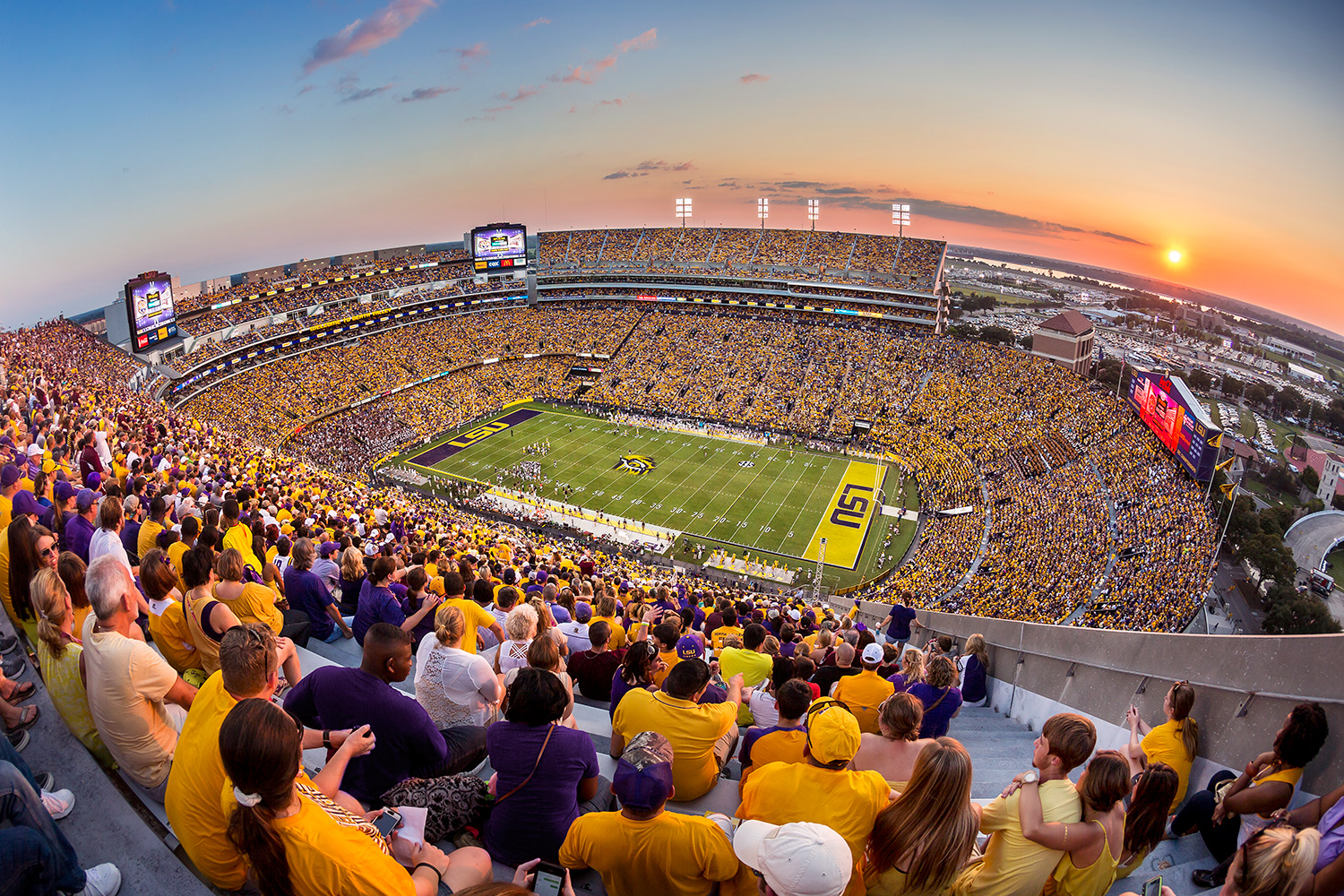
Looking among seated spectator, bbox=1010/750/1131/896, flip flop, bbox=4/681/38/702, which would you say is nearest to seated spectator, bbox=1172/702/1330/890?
seated spectator, bbox=1010/750/1131/896

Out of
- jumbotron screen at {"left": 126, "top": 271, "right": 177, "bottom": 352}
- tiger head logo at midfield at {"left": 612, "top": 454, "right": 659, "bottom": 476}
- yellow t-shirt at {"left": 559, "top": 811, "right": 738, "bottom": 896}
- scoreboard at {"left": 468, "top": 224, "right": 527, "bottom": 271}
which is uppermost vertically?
scoreboard at {"left": 468, "top": 224, "right": 527, "bottom": 271}

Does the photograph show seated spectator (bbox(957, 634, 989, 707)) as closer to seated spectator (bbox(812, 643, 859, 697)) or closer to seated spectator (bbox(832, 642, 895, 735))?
seated spectator (bbox(812, 643, 859, 697))

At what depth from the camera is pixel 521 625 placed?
18.1 feet

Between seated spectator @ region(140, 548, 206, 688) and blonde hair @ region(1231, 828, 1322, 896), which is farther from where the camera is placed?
seated spectator @ region(140, 548, 206, 688)

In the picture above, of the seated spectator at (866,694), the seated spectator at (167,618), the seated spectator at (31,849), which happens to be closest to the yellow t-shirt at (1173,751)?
the seated spectator at (866,694)

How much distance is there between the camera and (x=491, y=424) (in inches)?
1720

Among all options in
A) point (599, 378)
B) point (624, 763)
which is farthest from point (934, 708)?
point (599, 378)

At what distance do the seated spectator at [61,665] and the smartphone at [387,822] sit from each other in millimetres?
2322

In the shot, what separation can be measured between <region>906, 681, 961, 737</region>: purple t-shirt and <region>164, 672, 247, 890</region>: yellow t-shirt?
4890 mm

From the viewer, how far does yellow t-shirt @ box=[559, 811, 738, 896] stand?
2.98m

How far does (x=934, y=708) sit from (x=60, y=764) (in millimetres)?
6157

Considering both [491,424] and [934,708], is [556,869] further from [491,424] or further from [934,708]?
[491,424]

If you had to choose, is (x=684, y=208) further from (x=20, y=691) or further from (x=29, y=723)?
(x=29, y=723)

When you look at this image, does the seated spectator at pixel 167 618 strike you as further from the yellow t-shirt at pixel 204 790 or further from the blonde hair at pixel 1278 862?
the blonde hair at pixel 1278 862
